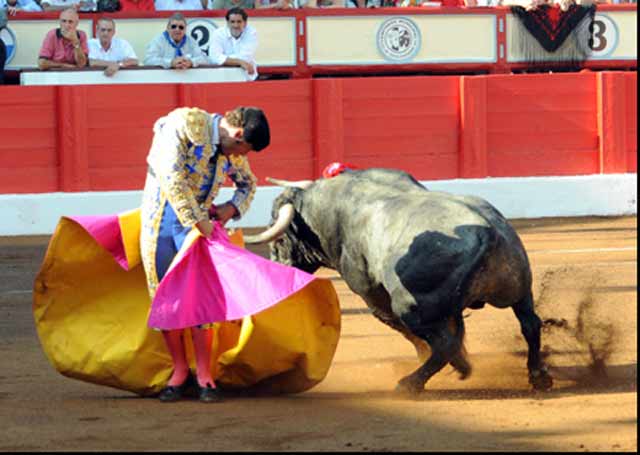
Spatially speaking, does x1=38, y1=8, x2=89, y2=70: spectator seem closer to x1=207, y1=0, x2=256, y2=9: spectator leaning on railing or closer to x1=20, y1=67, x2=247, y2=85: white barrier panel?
x1=20, y1=67, x2=247, y2=85: white barrier panel

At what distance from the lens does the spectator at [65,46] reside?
10.5 m

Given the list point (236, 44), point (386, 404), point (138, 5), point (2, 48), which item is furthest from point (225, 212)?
point (138, 5)

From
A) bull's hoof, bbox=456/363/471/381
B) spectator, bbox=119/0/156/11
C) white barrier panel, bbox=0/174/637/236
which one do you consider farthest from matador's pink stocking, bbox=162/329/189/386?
spectator, bbox=119/0/156/11

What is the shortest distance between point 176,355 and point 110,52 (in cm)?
653

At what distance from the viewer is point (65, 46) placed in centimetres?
1084

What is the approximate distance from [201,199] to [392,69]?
7.64 metres

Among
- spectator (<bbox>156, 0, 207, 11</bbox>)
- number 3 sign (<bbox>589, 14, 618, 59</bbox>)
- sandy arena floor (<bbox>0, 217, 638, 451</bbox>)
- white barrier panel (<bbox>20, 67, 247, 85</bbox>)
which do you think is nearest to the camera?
sandy arena floor (<bbox>0, 217, 638, 451</bbox>)

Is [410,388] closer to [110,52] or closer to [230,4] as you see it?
[110,52]

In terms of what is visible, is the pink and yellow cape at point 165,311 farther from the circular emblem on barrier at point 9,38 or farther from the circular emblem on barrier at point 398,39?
the circular emblem on barrier at point 398,39

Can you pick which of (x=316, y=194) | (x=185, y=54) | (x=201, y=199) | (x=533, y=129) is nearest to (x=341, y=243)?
(x=316, y=194)

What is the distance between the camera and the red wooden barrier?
11.1 metres

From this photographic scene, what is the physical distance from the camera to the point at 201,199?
16.1 ft

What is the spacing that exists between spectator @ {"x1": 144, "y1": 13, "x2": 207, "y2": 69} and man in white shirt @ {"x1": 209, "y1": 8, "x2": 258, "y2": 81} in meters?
0.14

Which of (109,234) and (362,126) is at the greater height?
(362,126)
